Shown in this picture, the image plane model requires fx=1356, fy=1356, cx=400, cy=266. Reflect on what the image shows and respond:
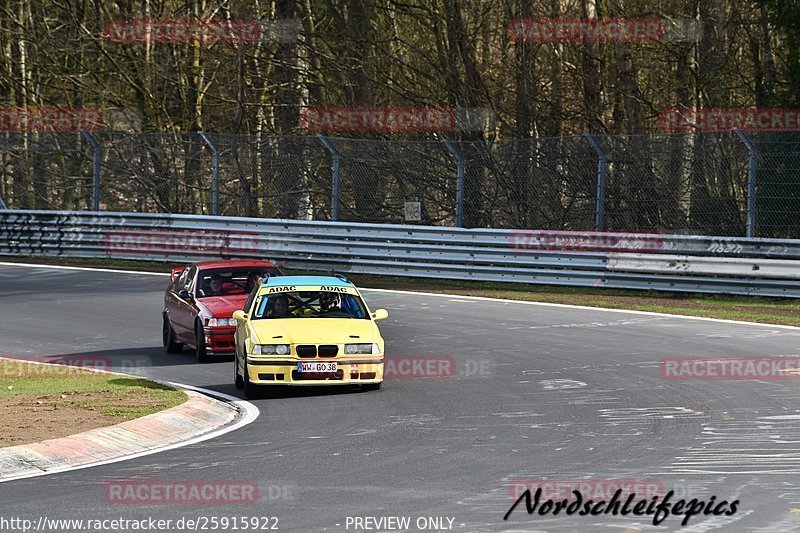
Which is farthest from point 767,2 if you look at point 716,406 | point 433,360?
point 716,406

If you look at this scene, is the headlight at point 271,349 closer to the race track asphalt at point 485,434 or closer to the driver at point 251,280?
the race track asphalt at point 485,434

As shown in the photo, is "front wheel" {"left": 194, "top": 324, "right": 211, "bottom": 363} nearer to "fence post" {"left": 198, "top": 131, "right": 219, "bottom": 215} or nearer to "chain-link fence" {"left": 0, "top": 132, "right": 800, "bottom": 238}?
"chain-link fence" {"left": 0, "top": 132, "right": 800, "bottom": 238}

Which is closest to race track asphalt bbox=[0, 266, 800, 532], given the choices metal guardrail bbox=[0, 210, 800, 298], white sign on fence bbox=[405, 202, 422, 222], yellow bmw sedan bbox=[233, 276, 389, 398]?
yellow bmw sedan bbox=[233, 276, 389, 398]

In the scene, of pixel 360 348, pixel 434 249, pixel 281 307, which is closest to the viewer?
pixel 360 348

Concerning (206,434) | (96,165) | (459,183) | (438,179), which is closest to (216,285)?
(206,434)

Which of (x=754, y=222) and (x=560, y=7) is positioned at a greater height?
(x=560, y=7)

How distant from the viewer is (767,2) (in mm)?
26750

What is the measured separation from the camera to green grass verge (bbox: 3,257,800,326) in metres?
21.3

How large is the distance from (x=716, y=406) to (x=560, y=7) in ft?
77.4

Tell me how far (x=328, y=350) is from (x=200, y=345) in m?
3.74

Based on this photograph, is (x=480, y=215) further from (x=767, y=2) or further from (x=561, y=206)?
(x=767, y=2)

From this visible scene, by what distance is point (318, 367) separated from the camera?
14.0m

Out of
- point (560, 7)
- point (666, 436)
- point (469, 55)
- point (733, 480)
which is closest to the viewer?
point (733, 480)

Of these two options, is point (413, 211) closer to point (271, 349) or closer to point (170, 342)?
point (170, 342)
